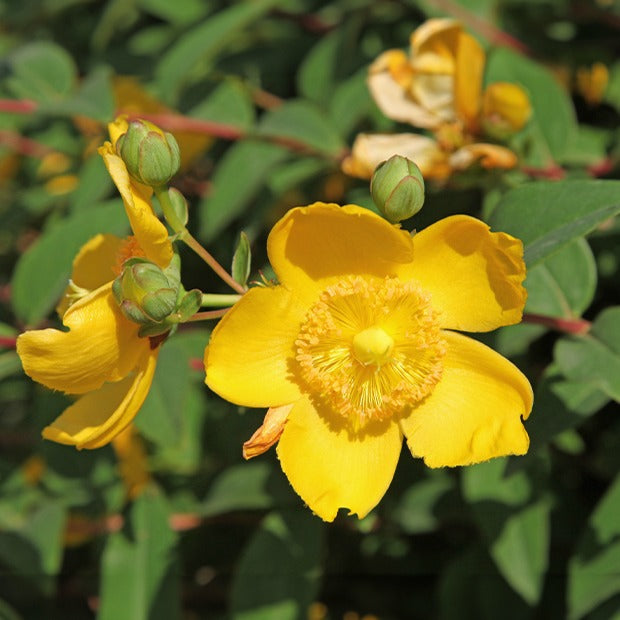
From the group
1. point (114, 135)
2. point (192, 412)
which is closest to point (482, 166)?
point (114, 135)

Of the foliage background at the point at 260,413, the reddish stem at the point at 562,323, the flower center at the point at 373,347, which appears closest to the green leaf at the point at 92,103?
the foliage background at the point at 260,413

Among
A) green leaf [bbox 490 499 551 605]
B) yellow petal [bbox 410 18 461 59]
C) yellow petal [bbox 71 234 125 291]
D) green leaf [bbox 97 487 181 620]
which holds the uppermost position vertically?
yellow petal [bbox 410 18 461 59]

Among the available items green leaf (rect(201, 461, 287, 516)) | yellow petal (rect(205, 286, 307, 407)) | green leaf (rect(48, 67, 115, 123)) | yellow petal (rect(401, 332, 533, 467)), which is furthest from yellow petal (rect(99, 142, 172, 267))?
green leaf (rect(201, 461, 287, 516))

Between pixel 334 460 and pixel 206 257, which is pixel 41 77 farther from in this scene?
pixel 334 460

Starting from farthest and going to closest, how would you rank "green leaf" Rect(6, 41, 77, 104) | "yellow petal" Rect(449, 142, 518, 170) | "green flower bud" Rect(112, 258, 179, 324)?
1. "green leaf" Rect(6, 41, 77, 104)
2. "yellow petal" Rect(449, 142, 518, 170)
3. "green flower bud" Rect(112, 258, 179, 324)

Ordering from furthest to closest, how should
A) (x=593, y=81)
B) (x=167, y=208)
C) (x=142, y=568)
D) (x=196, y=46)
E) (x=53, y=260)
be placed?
1. (x=593, y=81)
2. (x=196, y=46)
3. (x=142, y=568)
4. (x=53, y=260)
5. (x=167, y=208)

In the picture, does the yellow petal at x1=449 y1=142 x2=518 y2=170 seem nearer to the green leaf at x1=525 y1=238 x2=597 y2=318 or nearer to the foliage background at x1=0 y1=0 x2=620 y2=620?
the foliage background at x1=0 y1=0 x2=620 y2=620

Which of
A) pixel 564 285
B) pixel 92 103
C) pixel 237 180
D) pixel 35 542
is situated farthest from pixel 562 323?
pixel 35 542
